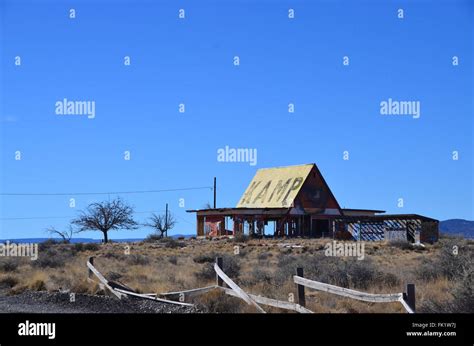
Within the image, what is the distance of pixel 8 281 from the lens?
20281 millimetres

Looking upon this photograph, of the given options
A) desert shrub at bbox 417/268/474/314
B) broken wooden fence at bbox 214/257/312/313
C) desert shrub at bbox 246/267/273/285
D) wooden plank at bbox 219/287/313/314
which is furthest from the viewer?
desert shrub at bbox 246/267/273/285

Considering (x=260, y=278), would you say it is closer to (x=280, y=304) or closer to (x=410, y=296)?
(x=280, y=304)

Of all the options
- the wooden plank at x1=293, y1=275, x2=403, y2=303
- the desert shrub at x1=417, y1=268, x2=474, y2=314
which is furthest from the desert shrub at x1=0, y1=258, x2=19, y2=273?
the desert shrub at x1=417, y1=268, x2=474, y2=314

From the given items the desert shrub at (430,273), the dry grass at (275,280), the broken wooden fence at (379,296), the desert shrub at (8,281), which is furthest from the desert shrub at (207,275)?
the broken wooden fence at (379,296)

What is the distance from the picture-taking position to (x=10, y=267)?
79.9 ft

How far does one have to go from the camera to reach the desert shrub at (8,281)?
20.0m

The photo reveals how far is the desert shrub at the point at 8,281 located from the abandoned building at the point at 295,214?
31.3 meters

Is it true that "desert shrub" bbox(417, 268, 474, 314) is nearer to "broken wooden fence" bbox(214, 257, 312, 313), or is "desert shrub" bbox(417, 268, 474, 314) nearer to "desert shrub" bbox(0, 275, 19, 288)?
"broken wooden fence" bbox(214, 257, 312, 313)

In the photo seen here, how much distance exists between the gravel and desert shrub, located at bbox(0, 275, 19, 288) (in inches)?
126

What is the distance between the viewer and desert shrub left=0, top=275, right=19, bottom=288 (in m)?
20.0

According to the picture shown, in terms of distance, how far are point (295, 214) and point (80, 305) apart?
3931 cm

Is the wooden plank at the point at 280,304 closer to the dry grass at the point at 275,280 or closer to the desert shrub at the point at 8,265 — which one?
the dry grass at the point at 275,280

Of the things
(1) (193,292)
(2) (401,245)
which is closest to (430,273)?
(1) (193,292)
